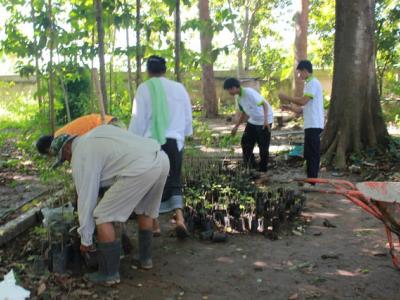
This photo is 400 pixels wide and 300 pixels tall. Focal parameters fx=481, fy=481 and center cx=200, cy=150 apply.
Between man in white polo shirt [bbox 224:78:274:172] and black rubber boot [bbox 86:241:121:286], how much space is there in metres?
3.68

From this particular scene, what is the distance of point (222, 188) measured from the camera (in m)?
5.35

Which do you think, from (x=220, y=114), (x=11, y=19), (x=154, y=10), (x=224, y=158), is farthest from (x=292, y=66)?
(x=11, y=19)

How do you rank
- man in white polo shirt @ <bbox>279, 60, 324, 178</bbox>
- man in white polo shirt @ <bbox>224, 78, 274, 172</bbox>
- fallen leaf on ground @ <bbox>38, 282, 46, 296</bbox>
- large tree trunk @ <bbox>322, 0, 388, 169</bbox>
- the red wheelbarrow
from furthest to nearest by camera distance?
1. large tree trunk @ <bbox>322, 0, 388, 169</bbox>
2. man in white polo shirt @ <bbox>224, 78, 274, 172</bbox>
3. man in white polo shirt @ <bbox>279, 60, 324, 178</bbox>
4. fallen leaf on ground @ <bbox>38, 282, 46, 296</bbox>
5. the red wheelbarrow

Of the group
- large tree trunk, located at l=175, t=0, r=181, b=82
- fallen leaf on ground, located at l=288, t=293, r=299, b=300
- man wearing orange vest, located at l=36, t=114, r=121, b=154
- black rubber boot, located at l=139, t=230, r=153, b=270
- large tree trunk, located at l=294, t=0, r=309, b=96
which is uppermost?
large tree trunk, located at l=294, t=0, r=309, b=96

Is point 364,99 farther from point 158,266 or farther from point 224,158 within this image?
point 158,266

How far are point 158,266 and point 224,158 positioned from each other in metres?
3.57

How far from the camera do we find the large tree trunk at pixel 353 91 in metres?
7.43

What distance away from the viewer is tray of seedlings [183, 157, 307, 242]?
4.59 metres

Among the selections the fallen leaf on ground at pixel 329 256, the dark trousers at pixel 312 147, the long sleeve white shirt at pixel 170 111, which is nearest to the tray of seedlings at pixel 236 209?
the fallen leaf on ground at pixel 329 256

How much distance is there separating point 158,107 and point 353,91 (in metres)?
4.36

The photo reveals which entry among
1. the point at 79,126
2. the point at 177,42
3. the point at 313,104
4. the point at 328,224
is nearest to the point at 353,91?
the point at 313,104

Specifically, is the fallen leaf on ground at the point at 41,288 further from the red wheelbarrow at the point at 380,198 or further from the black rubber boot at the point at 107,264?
the red wheelbarrow at the point at 380,198

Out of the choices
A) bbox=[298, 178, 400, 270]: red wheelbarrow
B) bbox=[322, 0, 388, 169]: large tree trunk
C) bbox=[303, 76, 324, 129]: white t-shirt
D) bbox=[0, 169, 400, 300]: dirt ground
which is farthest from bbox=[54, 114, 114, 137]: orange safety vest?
bbox=[322, 0, 388, 169]: large tree trunk

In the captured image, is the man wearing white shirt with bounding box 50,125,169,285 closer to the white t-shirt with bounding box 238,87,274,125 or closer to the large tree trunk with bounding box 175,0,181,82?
the large tree trunk with bounding box 175,0,181,82
